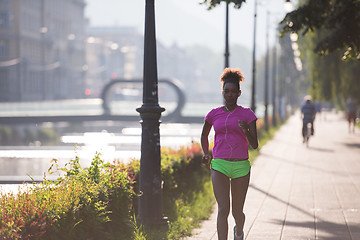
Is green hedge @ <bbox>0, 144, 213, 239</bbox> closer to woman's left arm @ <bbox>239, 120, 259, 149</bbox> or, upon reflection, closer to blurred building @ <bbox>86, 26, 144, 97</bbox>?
woman's left arm @ <bbox>239, 120, 259, 149</bbox>

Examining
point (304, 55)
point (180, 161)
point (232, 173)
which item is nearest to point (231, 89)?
point (232, 173)

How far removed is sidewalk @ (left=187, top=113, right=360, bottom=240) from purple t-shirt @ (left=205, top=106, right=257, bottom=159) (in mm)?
2337

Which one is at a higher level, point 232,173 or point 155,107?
point 155,107

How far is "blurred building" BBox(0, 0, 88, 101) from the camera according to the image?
103 m

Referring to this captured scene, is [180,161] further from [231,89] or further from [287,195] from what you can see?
[231,89]

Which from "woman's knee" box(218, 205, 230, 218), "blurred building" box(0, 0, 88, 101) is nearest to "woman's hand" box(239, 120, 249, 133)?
"woman's knee" box(218, 205, 230, 218)

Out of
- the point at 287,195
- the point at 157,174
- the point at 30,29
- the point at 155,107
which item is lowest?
the point at 287,195

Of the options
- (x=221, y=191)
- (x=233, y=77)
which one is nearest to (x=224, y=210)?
(x=221, y=191)

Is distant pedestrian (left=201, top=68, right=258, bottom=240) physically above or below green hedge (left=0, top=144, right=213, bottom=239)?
above

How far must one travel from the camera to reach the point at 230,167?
625 centimetres

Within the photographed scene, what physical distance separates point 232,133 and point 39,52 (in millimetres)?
113768

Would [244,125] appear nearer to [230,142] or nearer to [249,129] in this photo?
[249,129]

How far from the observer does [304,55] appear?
29781 millimetres

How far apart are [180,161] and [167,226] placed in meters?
2.91
